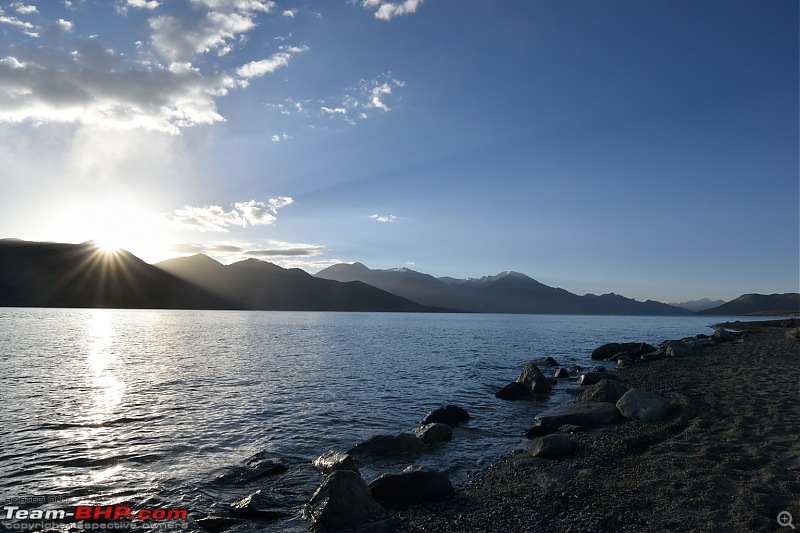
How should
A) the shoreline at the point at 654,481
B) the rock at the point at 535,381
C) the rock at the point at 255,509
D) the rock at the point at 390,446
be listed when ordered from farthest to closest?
1. the rock at the point at 535,381
2. the rock at the point at 390,446
3. the rock at the point at 255,509
4. the shoreline at the point at 654,481

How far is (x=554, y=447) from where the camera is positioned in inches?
563

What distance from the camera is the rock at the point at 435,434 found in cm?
1674

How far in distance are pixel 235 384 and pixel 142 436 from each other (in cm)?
1172

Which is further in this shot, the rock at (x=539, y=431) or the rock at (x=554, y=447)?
the rock at (x=539, y=431)

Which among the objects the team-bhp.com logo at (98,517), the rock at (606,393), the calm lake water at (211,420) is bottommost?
the calm lake water at (211,420)

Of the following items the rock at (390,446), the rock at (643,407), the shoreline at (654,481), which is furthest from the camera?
the rock at (643,407)

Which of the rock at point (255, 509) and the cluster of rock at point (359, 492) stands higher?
the cluster of rock at point (359, 492)

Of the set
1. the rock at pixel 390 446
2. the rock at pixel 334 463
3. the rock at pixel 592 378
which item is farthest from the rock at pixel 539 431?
the rock at pixel 592 378

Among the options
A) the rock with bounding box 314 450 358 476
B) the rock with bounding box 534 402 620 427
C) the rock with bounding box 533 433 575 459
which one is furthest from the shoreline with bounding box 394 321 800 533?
the rock with bounding box 314 450 358 476

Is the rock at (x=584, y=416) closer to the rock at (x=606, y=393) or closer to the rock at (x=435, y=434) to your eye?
the rock at (x=606, y=393)

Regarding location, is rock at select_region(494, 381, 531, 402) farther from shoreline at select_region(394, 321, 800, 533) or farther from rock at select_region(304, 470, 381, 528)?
rock at select_region(304, 470, 381, 528)

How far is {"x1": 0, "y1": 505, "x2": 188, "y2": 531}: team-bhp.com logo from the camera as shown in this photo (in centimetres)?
1005

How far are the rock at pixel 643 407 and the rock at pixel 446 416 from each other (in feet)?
22.8

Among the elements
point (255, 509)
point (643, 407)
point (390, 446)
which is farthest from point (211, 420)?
point (643, 407)
